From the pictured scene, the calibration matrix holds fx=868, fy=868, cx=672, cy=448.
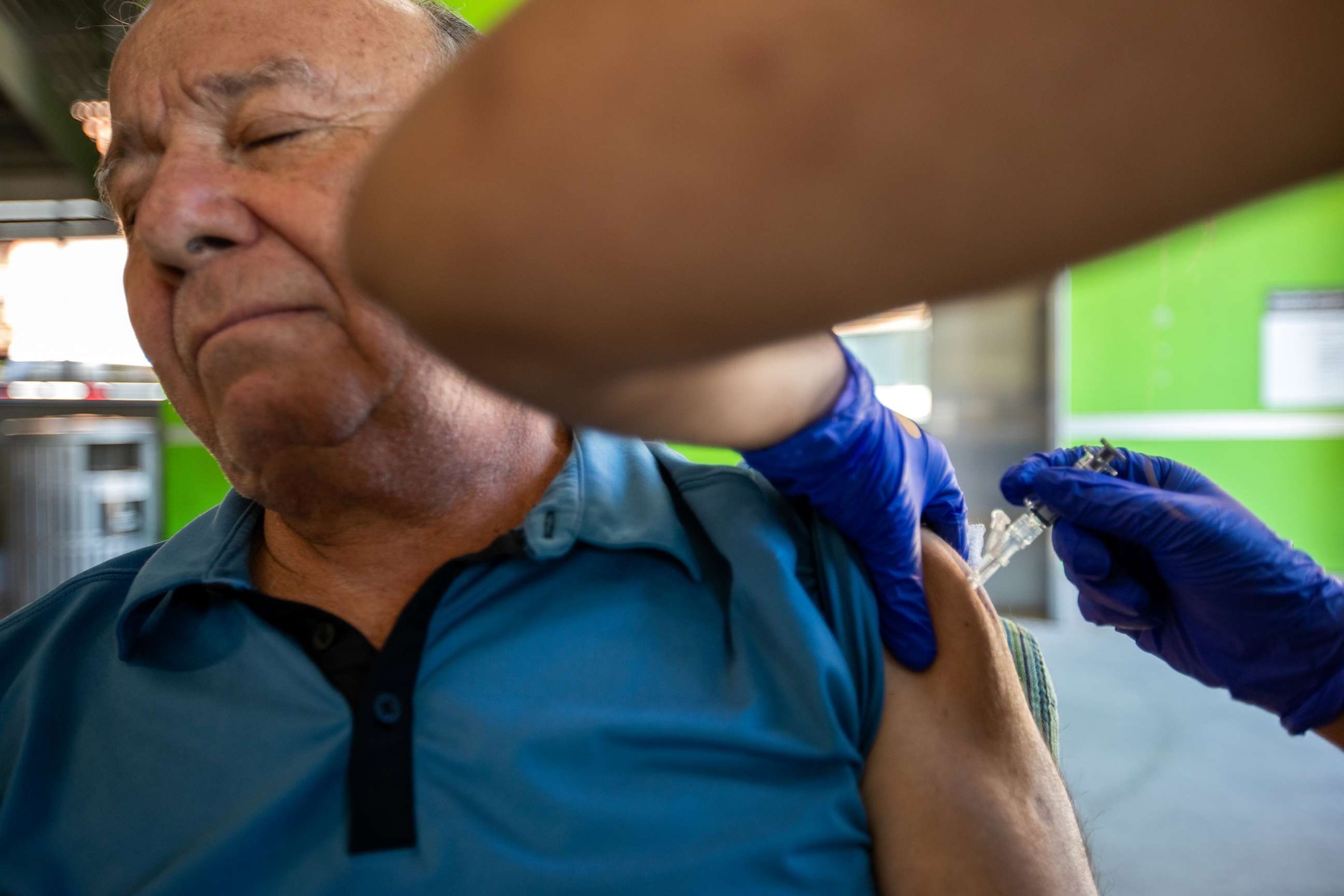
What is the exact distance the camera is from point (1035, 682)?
3.22 ft

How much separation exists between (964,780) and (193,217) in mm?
892

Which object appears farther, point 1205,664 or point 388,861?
point 1205,664

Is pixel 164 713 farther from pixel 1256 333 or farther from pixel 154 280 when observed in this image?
→ pixel 1256 333

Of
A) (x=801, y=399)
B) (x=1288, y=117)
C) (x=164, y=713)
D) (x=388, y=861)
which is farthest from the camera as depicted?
(x=164, y=713)

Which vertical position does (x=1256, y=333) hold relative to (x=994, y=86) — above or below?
above

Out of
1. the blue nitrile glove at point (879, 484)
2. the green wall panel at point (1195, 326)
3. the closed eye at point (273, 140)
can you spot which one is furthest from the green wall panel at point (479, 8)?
the blue nitrile glove at point (879, 484)

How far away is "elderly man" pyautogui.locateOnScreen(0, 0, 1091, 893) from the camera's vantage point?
2.56ft

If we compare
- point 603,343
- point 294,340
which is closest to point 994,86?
point 603,343

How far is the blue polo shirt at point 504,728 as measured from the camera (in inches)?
30.2

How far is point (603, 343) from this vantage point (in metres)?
0.30

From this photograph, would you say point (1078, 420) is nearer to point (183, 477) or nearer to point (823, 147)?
point (823, 147)

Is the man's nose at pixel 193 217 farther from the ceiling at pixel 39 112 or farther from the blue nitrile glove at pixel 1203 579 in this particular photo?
the ceiling at pixel 39 112

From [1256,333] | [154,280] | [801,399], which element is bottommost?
[801,399]

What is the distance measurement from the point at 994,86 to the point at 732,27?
8 centimetres
